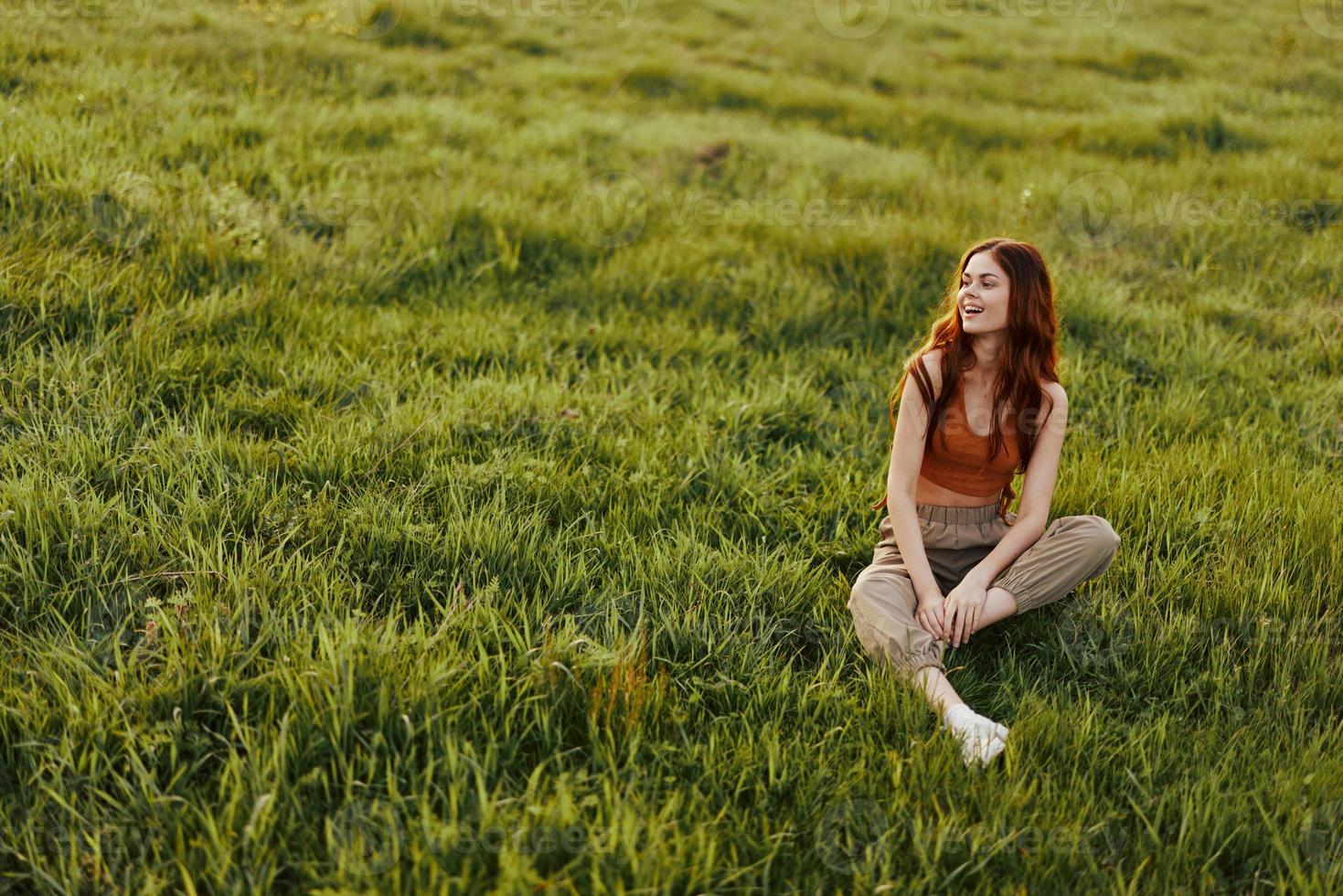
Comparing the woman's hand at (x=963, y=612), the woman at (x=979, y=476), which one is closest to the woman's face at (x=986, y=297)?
the woman at (x=979, y=476)

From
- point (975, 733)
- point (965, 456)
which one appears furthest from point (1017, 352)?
point (975, 733)

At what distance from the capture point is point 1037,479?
2682 mm

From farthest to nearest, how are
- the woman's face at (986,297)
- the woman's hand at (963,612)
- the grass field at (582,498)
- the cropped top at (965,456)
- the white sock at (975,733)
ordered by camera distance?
the cropped top at (965,456)
the woman's face at (986,297)
the woman's hand at (963,612)
the white sock at (975,733)
the grass field at (582,498)

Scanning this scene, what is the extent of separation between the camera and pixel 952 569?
2766 millimetres

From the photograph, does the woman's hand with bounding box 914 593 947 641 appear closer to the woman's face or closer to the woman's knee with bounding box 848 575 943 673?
the woman's knee with bounding box 848 575 943 673

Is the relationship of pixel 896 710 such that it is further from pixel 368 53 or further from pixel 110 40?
pixel 368 53

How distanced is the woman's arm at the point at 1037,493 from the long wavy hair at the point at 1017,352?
0.13ft

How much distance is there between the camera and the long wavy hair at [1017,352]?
262 cm

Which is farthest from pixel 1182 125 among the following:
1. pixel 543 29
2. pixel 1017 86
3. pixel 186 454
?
pixel 186 454

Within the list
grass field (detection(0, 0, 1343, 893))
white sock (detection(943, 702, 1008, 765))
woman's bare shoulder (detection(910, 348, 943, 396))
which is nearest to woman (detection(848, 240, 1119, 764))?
woman's bare shoulder (detection(910, 348, 943, 396))

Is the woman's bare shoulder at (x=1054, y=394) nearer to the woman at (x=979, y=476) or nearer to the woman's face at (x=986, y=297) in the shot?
the woman at (x=979, y=476)

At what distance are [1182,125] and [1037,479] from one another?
6.28 meters

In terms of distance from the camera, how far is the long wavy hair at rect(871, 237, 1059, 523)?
262 cm

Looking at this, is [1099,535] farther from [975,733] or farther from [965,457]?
[975,733]
